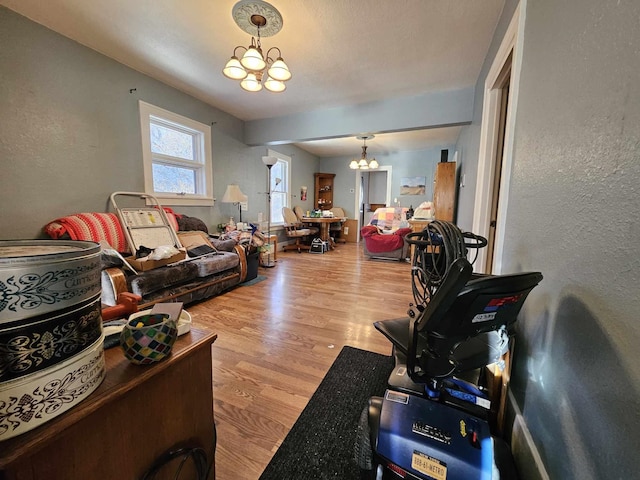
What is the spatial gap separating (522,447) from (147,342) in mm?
1289

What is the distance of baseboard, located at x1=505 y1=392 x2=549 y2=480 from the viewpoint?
33.1 inches

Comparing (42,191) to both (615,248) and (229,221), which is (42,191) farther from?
(615,248)

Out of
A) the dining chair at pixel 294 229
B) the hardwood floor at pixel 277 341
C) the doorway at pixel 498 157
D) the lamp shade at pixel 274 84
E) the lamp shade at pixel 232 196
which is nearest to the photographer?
the hardwood floor at pixel 277 341

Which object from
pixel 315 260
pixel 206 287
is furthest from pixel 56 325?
pixel 315 260

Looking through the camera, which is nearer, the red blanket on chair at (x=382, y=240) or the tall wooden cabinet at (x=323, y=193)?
the red blanket on chair at (x=382, y=240)

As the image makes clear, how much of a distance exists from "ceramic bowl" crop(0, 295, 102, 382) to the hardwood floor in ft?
3.00

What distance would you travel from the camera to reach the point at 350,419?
1.24 metres

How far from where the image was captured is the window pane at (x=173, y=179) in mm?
3215

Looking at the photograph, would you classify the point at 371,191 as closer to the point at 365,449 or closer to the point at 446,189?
the point at 446,189

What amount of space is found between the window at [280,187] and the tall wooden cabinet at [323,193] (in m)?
1.47

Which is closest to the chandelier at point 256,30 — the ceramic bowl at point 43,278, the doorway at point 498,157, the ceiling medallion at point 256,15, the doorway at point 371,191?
the ceiling medallion at point 256,15

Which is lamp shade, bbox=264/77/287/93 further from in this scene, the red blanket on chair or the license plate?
the red blanket on chair

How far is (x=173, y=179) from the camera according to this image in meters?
3.42

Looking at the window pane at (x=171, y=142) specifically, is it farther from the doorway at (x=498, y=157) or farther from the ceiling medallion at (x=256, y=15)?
the doorway at (x=498, y=157)
